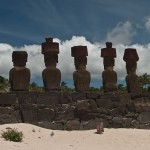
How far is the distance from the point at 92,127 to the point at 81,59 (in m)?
2.03

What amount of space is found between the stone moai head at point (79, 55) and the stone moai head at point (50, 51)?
650 millimetres

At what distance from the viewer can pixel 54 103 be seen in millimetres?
12711

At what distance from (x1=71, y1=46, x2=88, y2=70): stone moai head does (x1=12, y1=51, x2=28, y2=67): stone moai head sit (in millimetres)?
1580

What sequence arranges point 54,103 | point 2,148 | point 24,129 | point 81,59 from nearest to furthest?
1. point 2,148
2. point 24,129
3. point 54,103
4. point 81,59

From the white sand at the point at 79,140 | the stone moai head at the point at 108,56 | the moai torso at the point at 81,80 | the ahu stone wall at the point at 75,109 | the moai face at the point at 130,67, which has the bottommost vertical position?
the white sand at the point at 79,140

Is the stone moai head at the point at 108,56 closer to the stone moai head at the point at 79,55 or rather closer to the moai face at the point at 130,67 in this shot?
the moai face at the point at 130,67

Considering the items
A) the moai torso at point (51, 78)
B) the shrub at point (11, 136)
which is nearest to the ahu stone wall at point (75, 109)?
the moai torso at point (51, 78)

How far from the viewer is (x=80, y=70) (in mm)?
13586

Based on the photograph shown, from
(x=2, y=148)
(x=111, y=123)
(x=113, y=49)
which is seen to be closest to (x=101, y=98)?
(x=111, y=123)

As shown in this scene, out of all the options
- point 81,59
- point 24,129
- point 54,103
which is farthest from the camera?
point 81,59

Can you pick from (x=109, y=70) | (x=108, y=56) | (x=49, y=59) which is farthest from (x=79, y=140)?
(x=108, y=56)

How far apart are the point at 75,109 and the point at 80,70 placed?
4.05ft

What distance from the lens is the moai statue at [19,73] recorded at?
12.5m

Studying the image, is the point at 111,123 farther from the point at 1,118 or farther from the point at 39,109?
the point at 1,118
